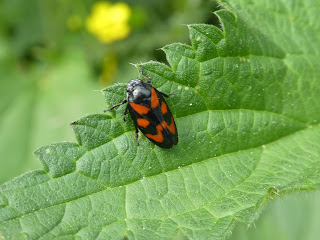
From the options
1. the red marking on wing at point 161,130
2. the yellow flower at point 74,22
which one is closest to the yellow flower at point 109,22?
the yellow flower at point 74,22

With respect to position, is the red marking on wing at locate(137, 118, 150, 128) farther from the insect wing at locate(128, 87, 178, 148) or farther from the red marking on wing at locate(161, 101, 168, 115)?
the red marking on wing at locate(161, 101, 168, 115)

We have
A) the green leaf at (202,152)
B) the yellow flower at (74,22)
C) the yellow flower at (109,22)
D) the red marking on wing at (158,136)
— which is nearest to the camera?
the green leaf at (202,152)

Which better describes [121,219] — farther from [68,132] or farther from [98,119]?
[68,132]

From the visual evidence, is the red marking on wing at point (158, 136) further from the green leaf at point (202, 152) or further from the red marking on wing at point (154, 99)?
the red marking on wing at point (154, 99)

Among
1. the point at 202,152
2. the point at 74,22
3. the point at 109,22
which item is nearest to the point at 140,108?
the point at 202,152

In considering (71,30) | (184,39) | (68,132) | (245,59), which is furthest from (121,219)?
(71,30)

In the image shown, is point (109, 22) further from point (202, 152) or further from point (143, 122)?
point (202, 152)
